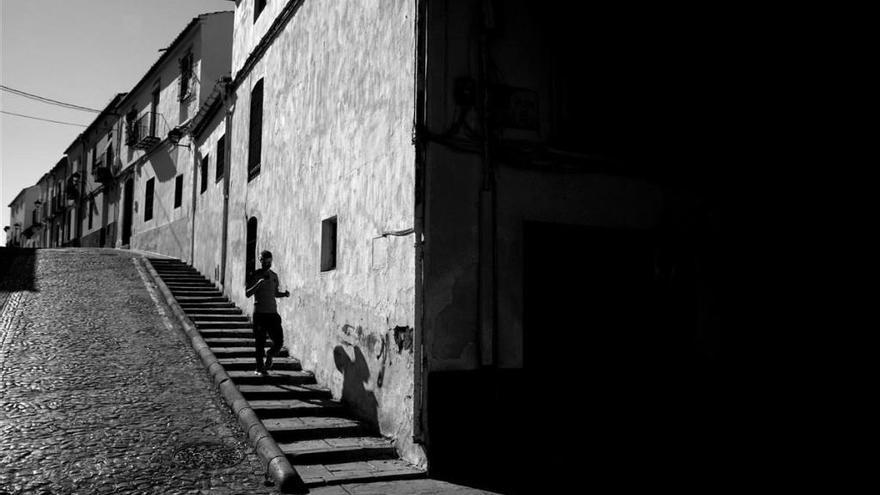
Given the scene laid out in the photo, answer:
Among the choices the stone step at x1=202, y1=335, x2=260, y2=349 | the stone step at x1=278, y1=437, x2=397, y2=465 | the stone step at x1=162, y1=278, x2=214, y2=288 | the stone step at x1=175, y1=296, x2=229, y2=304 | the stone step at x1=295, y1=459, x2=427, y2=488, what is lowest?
the stone step at x1=295, y1=459, x2=427, y2=488

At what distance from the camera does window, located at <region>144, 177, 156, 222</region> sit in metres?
21.5

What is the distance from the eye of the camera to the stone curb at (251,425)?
5.54 metres

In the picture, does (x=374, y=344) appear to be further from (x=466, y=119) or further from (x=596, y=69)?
(x=596, y=69)

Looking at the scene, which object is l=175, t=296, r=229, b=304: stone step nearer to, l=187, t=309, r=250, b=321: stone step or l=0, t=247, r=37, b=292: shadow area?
l=187, t=309, r=250, b=321: stone step

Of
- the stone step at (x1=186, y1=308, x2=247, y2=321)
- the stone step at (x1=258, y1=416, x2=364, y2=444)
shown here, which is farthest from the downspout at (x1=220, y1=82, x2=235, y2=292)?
the stone step at (x1=258, y1=416, x2=364, y2=444)

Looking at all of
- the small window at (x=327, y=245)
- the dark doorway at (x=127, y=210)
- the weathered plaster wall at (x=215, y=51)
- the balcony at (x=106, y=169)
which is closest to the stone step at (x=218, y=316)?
the small window at (x=327, y=245)

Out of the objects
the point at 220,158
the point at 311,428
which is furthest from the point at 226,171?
the point at 311,428

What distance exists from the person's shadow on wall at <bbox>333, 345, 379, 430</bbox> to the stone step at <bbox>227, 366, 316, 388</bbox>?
2.88ft

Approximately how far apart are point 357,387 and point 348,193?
2.32 m

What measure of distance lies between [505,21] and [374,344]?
372cm

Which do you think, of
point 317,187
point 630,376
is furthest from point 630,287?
point 317,187

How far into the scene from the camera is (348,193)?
812cm

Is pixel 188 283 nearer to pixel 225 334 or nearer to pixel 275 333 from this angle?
pixel 225 334

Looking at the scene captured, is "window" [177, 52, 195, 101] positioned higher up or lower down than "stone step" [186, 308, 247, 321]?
higher up
